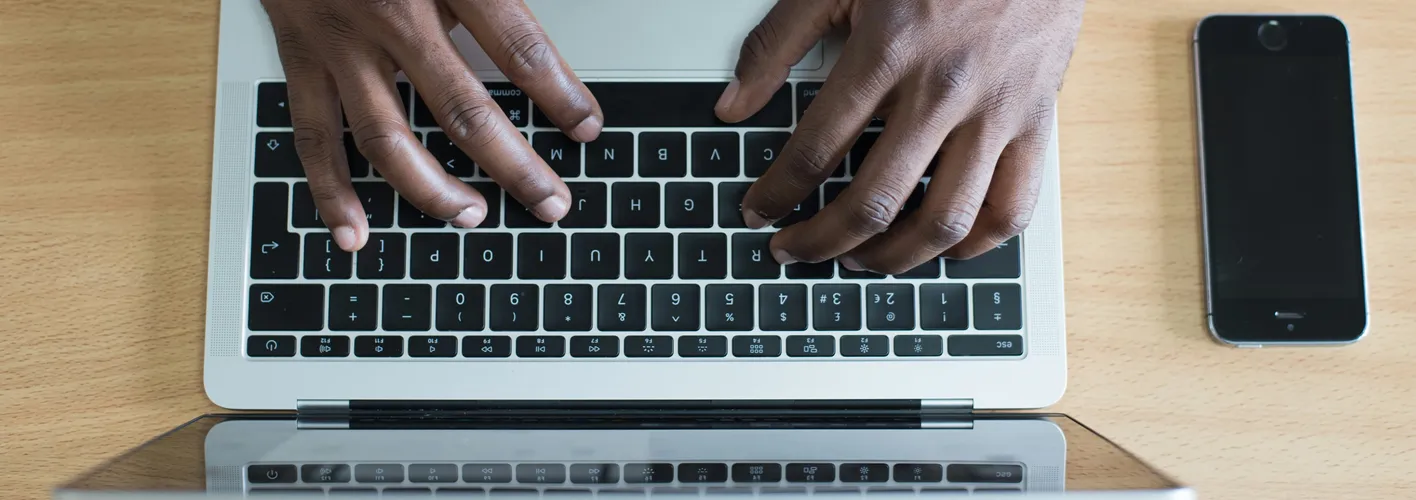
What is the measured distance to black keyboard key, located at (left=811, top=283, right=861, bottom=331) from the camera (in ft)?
1.91

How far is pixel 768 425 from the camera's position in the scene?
561 millimetres

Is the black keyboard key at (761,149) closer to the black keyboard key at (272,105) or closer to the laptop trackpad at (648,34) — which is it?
the laptop trackpad at (648,34)

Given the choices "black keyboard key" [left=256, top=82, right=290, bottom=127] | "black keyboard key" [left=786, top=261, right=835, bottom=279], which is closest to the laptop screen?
"black keyboard key" [left=786, top=261, right=835, bottom=279]

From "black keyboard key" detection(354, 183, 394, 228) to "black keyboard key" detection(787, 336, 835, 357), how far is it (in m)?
0.29

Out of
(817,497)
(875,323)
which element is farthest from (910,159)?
(817,497)

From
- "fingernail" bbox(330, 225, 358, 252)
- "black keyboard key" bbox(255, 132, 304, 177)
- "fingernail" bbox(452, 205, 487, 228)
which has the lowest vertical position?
"fingernail" bbox(330, 225, 358, 252)

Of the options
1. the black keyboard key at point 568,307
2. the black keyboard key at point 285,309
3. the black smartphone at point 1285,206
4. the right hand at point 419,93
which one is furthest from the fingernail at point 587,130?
the black smartphone at point 1285,206

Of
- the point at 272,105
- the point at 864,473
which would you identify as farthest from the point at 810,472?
the point at 272,105

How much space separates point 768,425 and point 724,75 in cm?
24

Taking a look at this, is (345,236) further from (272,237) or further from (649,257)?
(649,257)

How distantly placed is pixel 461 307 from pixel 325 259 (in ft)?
0.33

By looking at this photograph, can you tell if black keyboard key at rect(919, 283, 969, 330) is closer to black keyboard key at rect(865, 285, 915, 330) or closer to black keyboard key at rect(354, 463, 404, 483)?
black keyboard key at rect(865, 285, 915, 330)

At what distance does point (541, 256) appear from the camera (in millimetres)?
584

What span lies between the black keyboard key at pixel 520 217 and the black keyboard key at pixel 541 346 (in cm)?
8
